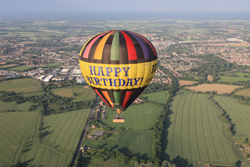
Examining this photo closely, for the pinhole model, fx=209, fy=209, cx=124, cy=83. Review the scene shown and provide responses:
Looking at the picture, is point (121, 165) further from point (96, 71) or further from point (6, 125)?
point (6, 125)

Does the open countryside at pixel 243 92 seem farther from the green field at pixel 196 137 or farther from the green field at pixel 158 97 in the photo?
the green field at pixel 158 97

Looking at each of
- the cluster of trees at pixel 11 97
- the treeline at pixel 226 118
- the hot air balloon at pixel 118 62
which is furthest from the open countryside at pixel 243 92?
the cluster of trees at pixel 11 97

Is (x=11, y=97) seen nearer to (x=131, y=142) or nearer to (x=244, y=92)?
(x=131, y=142)

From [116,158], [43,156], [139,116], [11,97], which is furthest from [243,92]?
[11,97]

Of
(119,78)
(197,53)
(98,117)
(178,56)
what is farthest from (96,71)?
(197,53)

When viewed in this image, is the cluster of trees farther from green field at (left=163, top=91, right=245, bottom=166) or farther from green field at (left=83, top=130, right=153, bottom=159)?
green field at (left=163, top=91, right=245, bottom=166)
